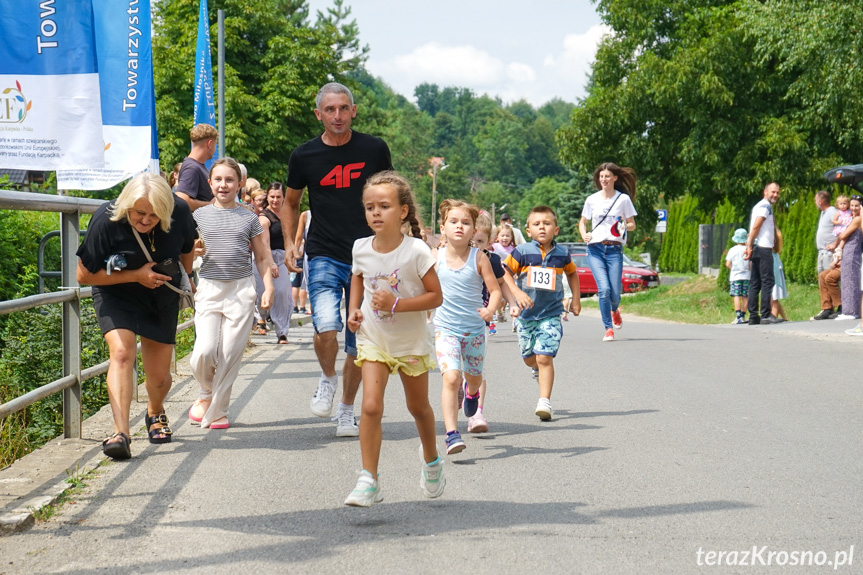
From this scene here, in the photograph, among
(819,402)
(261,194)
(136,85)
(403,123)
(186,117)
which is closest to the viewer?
(819,402)

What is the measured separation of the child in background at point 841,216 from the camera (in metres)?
18.1

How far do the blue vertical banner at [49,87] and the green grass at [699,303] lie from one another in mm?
14234

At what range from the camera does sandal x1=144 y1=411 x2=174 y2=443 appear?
265 inches

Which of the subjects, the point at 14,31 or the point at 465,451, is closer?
the point at 465,451

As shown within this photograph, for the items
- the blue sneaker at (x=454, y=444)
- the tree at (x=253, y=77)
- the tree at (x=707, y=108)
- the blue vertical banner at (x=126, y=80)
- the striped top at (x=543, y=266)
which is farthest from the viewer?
the tree at (x=253, y=77)

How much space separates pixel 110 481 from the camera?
5637 mm

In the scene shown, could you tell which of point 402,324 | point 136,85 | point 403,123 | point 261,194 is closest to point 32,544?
point 402,324

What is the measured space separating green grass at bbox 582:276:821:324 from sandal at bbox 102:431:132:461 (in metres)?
15.8

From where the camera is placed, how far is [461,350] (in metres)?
6.96

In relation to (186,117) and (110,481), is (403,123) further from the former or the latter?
(110,481)

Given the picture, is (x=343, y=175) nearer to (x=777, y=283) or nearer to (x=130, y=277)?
(x=130, y=277)

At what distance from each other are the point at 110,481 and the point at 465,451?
2.09m

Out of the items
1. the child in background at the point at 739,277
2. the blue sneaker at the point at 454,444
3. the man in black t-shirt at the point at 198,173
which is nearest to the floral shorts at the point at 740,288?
the child in background at the point at 739,277

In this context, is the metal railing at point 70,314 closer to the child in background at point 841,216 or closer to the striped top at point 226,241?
the striped top at point 226,241
